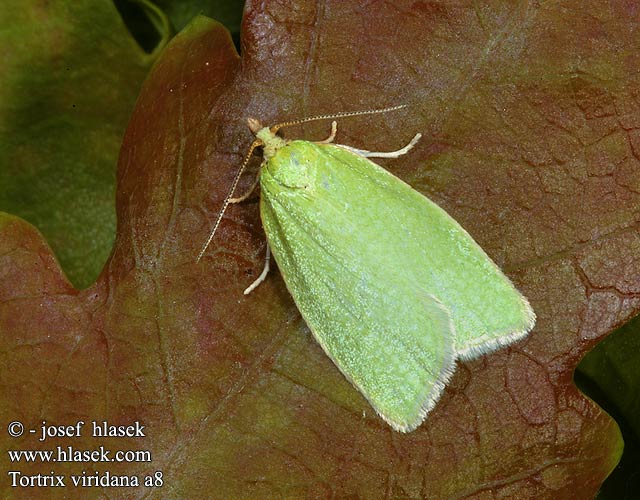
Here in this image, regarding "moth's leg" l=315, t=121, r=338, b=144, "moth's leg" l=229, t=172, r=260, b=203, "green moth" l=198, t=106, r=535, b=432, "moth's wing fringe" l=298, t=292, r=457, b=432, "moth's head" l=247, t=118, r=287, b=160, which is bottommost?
"moth's wing fringe" l=298, t=292, r=457, b=432

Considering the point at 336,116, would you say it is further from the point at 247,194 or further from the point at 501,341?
the point at 501,341

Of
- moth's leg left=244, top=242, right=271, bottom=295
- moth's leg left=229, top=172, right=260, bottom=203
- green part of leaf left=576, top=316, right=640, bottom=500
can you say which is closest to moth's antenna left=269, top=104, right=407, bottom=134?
moth's leg left=229, top=172, right=260, bottom=203

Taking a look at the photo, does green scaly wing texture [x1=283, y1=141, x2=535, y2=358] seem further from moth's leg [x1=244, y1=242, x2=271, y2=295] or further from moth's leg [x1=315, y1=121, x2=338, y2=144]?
moth's leg [x1=244, y1=242, x2=271, y2=295]

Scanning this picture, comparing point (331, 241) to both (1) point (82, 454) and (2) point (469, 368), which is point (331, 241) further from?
(1) point (82, 454)

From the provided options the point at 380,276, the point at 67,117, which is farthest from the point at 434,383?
the point at 67,117

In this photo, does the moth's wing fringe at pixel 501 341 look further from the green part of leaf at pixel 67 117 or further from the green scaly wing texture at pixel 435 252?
the green part of leaf at pixel 67 117
